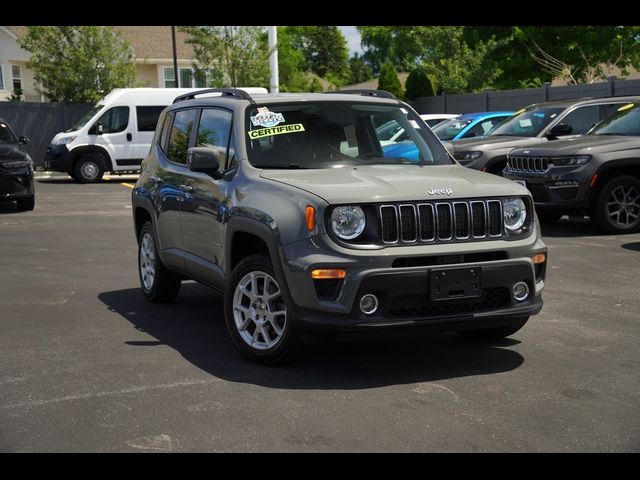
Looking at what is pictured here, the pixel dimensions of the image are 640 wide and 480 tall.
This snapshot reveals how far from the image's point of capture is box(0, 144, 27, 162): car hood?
16.8 meters

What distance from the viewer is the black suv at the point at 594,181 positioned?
12.6m

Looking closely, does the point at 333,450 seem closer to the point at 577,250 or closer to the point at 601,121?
the point at 577,250

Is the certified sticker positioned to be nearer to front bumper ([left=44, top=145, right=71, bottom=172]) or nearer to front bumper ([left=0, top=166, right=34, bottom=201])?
front bumper ([left=0, top=166, right=34, bottom=201])

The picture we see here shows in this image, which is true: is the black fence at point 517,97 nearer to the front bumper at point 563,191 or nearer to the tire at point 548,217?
the tire at point 548,217

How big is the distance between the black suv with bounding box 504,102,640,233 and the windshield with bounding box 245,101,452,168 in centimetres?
583

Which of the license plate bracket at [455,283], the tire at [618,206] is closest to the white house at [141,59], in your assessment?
the tire at [618,206]

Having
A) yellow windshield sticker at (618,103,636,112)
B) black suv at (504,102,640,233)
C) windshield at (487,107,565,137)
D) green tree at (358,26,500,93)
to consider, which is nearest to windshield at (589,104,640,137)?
yellow windshield sticker at (618,103,636,112)

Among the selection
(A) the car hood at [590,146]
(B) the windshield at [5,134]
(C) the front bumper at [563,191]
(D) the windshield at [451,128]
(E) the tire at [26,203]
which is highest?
(B) the windshield at [5,134]

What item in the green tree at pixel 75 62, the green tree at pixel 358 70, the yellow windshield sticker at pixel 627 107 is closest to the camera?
the yellow windshield sticker at pixel 627 107

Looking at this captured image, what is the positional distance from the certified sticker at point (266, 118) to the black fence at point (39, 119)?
26814 mm

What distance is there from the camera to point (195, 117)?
25.5ft

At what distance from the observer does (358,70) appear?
105938 mm
